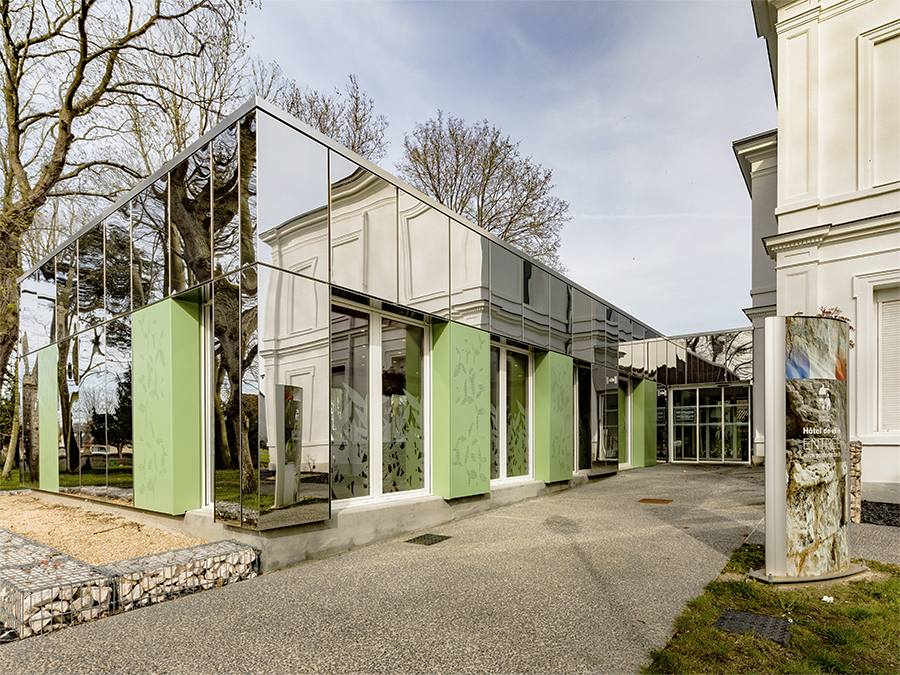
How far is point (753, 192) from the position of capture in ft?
52.6

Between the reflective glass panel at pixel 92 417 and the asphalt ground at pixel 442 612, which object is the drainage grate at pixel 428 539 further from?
the reflective glass panel at pixel 92 417

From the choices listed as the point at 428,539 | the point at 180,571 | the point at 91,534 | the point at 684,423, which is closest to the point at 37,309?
the point at 91,534

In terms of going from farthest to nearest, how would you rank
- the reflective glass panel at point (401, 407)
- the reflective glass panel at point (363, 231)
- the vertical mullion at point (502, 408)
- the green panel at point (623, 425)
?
1. the green panel at point (623, 425)
2. the vertical mullion at point (502, 408)
3. the reflective glass panel at point (401, 407)
4. the reflective glass panel at point (363, 231)

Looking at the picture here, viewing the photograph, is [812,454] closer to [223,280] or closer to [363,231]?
[363,231]

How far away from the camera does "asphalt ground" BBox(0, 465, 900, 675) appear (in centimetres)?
331

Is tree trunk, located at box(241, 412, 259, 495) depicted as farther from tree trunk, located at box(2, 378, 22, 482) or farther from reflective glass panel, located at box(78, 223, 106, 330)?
tree trunk, located at box(2, 378, 22, 482)

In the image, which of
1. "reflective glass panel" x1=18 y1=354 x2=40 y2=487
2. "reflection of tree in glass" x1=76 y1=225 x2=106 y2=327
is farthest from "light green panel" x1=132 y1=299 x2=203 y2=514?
"reflective glass panel" x1=18 y1=354 x2=40 y2=487

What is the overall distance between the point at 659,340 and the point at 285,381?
15.5 metres

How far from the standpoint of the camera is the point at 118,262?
750 cm

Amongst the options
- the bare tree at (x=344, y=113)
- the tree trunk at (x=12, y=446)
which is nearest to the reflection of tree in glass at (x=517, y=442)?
the bare tree at (x=344, y=113)

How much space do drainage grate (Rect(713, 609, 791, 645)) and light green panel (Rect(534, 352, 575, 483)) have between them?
6.43 meters

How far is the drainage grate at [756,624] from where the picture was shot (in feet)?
11.6

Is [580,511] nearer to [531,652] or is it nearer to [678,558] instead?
[678,558]

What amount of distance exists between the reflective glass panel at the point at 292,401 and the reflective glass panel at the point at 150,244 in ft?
6.50
